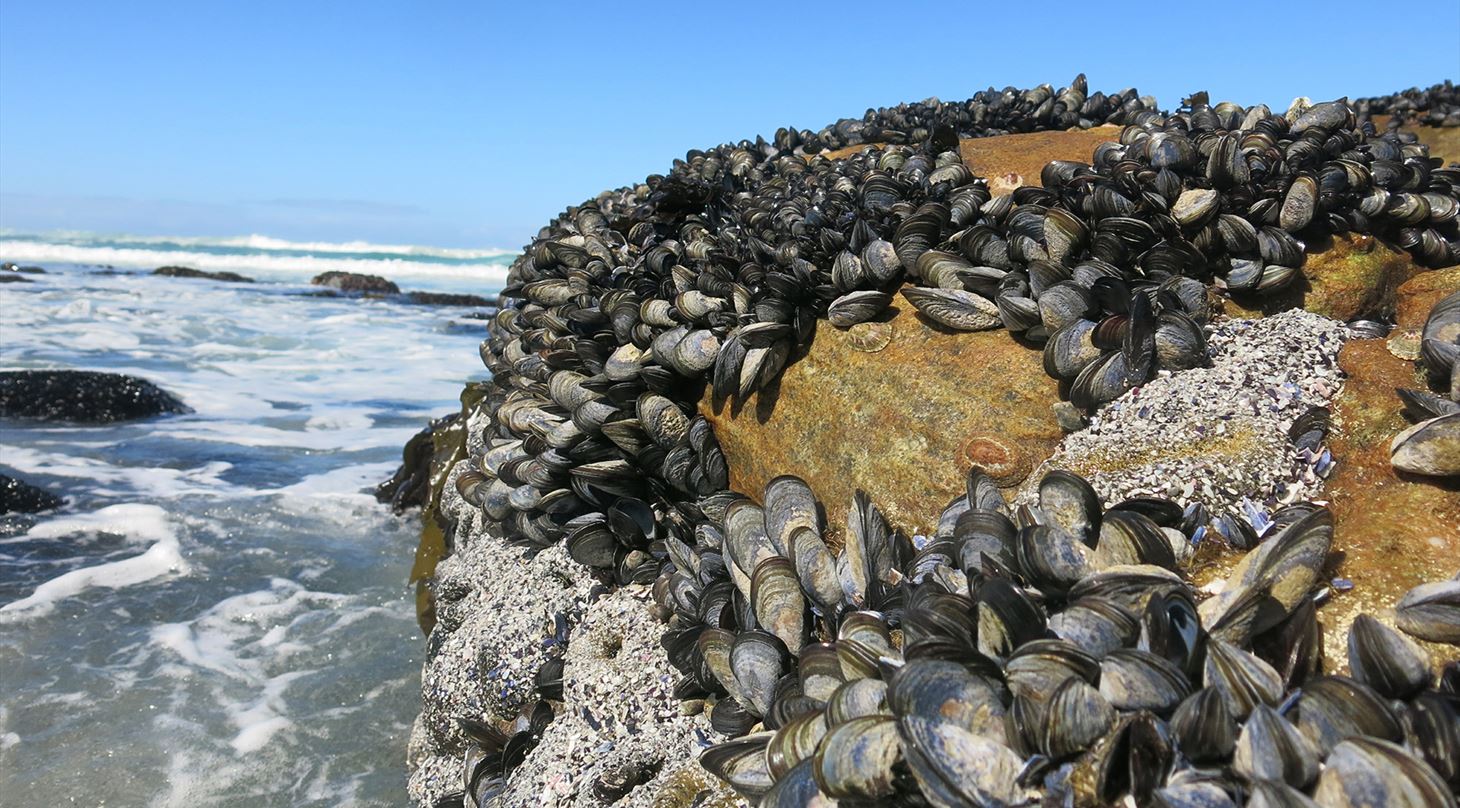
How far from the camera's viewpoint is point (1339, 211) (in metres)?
3.21

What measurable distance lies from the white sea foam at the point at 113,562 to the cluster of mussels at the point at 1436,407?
6.69 metres

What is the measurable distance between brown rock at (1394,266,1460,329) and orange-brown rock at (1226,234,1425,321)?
0.11 ft

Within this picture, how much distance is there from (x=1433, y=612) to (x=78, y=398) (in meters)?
12.3

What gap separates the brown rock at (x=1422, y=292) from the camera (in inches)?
118

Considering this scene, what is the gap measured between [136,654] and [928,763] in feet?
16.4

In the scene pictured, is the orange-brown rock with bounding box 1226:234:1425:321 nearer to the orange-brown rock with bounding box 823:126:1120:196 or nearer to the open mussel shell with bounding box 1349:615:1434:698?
the orange-brown rock with bounding box 823:126:1120:196

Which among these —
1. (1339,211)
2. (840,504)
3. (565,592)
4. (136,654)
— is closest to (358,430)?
(136,654)

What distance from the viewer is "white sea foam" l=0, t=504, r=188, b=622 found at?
5621 millimetres

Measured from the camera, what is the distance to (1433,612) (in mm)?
1807

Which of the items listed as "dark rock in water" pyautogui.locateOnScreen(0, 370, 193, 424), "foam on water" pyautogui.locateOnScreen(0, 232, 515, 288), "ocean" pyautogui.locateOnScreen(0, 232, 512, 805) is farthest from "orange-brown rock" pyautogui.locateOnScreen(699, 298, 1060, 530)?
"foam on water" pyautogui.locateOnScreen(0, 232, 515, 288)

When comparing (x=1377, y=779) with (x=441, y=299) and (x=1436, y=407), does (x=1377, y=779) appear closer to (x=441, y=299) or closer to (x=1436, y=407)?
(x=1436, y=407)

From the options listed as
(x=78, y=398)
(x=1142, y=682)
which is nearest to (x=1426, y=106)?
(x=1142, y=682)

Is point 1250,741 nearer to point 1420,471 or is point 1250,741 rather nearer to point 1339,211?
point 1420,471

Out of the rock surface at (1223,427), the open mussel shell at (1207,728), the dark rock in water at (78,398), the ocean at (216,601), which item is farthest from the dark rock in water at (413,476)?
the open mussel shell at (1207,728)
